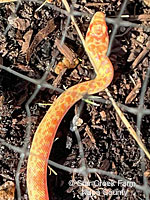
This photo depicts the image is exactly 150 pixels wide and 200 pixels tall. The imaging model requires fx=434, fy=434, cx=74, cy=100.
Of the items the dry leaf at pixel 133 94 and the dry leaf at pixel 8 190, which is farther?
the dry leaf at pixel 133 94

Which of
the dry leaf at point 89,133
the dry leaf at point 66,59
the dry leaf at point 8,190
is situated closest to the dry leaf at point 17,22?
the dry leaf at point 66,59

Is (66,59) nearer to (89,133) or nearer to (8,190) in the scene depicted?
(89,133)

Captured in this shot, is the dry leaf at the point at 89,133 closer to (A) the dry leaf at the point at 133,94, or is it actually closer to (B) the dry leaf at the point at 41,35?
(A) the dry leaf at the point at 133,94

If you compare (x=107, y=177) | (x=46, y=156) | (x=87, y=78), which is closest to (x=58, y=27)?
(x=87, y=78)

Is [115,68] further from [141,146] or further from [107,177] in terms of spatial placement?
[107,177]

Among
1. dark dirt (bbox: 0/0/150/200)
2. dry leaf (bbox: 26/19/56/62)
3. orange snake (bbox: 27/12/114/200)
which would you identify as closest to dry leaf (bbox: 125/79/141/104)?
dark dirt (bbox: 0/0/150/200)

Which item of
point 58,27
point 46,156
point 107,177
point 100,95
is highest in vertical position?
point 58,27
